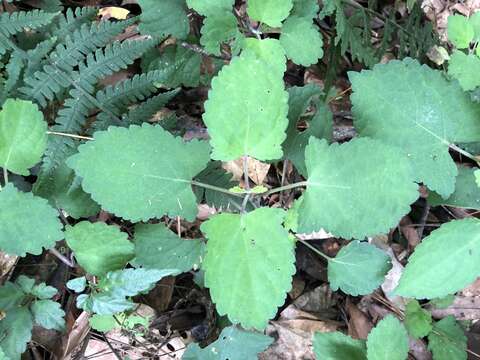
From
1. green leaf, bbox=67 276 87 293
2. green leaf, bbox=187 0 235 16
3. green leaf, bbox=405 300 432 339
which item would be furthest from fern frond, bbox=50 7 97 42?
green leaf, bbox=405 300 432 339

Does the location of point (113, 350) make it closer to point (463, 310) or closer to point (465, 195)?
point (465, 195)

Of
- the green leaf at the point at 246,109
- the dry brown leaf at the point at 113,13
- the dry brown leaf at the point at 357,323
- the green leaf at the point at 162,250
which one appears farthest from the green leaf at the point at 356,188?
the dry brown leaf at the point at 113,13

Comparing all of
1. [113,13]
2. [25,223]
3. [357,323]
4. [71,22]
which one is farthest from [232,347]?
[113,13]

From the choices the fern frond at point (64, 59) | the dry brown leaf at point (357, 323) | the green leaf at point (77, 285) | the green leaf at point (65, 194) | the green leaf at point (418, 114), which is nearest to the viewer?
the green leaf at point (418, 114)

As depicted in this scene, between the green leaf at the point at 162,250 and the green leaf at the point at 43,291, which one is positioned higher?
the green leaf at the point at 162,250

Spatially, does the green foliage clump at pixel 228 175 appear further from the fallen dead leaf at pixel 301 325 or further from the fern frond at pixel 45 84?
the fallen dead leaf at pixel 301 325

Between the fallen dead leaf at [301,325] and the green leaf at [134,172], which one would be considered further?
the fallen dead leaf at [301,325]

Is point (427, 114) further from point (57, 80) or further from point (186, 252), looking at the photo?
point (57, 80)
